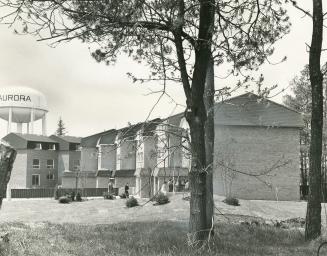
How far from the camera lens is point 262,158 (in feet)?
156

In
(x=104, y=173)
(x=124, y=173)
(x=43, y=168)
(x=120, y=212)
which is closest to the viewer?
(x=120, y=212)

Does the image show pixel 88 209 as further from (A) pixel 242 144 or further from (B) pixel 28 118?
(B) pixel 28 118

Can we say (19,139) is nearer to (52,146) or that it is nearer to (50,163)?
(50,163)

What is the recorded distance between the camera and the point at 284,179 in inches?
1891

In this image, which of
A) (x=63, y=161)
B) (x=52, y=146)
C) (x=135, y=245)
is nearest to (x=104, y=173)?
(x=63, y=161)

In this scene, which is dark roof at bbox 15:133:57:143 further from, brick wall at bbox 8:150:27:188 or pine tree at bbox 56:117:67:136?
pine tree at bbox 56:117:67:136

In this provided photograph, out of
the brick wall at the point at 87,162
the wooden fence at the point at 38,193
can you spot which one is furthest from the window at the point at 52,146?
the wooden fence at the point at 38,193

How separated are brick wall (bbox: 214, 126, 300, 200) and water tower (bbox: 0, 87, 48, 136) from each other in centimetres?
4009

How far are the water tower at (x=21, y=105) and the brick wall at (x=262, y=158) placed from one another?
4009 centimetres

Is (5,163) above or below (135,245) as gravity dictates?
above

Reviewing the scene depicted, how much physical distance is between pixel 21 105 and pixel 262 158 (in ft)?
139

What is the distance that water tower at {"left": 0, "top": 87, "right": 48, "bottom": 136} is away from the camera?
7631 cm

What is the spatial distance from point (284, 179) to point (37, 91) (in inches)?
1785

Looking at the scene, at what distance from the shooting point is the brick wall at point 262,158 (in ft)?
153
